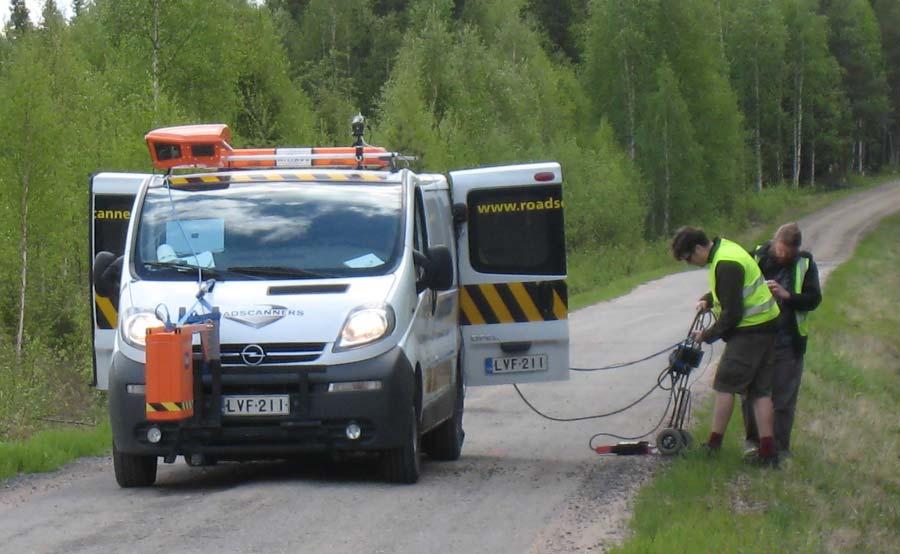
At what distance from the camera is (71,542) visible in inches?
279

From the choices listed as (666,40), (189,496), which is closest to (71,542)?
(189,496)

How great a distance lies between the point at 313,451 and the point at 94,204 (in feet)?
11.6

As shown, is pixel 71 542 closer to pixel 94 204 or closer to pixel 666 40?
pixel 94 204

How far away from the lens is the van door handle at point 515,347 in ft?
37.4

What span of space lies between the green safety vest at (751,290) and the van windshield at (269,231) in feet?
7.67

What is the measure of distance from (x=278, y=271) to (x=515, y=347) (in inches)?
118

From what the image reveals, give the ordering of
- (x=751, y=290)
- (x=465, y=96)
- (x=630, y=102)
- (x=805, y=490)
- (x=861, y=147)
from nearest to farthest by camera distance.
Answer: (x=805, y=490) < (x=751, y=290) < (x=465, y=96) < (x=630, y=102) < (x=861, y=147)

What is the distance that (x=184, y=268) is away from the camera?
908cm

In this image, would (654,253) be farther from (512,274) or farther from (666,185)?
(512,274)

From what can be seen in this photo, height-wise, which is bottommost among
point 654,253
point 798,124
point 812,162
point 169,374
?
point 654,253

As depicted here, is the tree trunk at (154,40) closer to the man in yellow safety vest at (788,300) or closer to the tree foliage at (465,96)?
the tree foliage at (465,96)

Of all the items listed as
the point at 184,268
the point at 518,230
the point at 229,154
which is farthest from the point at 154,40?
the point at 184,268

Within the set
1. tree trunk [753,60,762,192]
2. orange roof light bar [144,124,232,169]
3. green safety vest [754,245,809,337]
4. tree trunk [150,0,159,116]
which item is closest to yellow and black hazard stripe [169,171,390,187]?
orange roof light bar [144,124,232,169]

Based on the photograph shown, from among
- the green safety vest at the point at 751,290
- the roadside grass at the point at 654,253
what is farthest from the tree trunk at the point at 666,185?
the green safety vest at the point at 751,290
